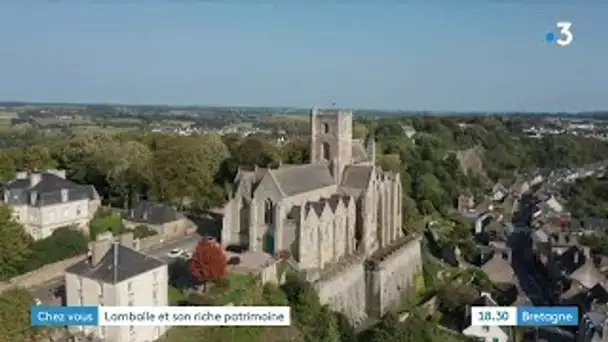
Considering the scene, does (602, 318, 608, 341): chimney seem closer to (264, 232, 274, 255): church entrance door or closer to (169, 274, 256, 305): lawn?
(264, 232, 274, 255): church entrance door

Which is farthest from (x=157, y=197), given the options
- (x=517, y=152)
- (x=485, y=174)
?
(x=517, y=152)

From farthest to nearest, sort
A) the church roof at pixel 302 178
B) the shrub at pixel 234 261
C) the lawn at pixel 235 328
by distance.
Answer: the church roof at pixel 302 178, the shrub at pixel 234 261, the lawn at pixel 235 328

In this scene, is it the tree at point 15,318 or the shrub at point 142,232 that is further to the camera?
the shrub at point 142,232

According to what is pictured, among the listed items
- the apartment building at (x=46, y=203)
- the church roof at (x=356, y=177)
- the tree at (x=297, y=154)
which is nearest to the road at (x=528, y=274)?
the church roof at (x=356, y=177)

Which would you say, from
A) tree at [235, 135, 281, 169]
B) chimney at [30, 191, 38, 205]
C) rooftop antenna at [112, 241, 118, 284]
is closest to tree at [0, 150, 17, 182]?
chimney at [30, 191, 38, 205]

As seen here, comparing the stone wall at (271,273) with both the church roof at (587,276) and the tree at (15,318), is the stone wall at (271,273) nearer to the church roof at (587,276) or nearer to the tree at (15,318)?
the tree at (15,318)

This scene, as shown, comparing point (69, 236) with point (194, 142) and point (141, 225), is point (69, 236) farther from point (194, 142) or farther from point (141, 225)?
point (194, 142)
